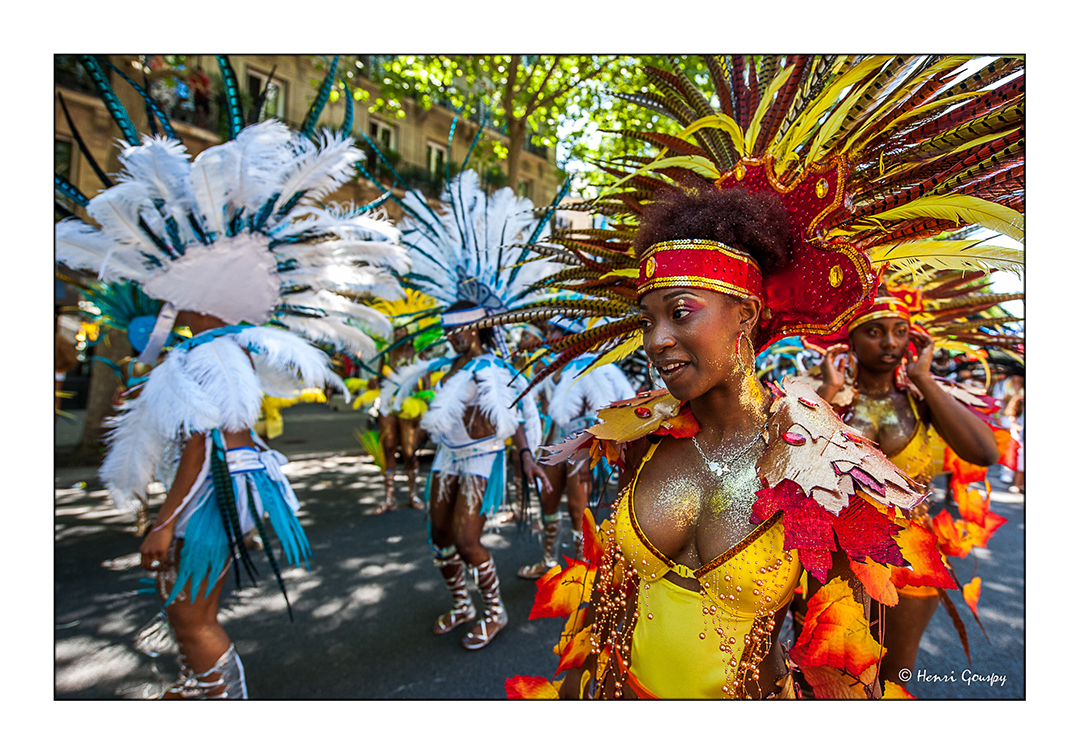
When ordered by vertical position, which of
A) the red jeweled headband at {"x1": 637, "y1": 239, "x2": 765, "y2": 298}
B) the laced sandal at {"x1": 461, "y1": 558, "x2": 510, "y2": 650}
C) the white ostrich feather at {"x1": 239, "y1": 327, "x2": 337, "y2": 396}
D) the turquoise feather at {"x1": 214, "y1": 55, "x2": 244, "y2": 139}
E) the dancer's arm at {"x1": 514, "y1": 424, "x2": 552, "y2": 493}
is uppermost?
the turquoise feather at {"x1": 214, "y1": 55, "x2": 244, "y2": 139}

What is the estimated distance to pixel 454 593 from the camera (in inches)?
152

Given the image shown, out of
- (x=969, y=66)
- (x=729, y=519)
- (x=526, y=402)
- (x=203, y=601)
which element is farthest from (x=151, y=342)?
(x=969, y=66)

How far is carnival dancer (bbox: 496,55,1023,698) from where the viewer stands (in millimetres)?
1335

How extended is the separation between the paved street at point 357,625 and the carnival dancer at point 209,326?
0.62 m

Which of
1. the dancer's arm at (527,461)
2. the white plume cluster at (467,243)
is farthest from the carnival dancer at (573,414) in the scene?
the dancer's arm at (527,461)

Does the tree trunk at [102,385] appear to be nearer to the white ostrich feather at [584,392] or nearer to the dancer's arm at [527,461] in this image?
the white ostrich feather at [584,392]

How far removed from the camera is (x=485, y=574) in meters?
3.69

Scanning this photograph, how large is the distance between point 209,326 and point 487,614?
8.39 feet

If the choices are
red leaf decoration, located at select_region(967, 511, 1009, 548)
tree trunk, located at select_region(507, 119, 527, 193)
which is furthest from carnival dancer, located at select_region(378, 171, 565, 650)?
tree trunk, located at select_region(507, 119, 527, 193)

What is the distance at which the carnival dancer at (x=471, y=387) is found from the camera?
3.66 meters

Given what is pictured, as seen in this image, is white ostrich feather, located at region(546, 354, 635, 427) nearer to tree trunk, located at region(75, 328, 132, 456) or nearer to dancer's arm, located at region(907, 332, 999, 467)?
dancer's arm, located at region(907, 332, 999, 467)

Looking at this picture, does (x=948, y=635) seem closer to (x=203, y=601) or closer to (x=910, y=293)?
(x=910, y=293)

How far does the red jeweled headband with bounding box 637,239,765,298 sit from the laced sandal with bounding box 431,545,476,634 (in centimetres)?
290

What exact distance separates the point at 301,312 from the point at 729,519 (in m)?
2.53
